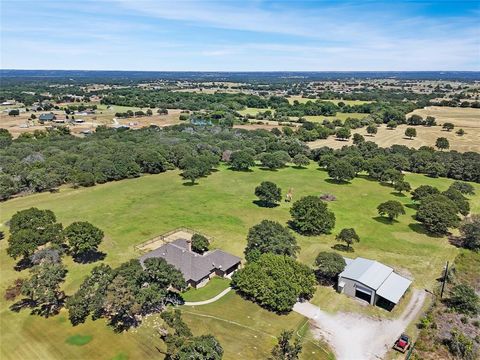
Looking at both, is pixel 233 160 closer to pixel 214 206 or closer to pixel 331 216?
pixel 214 206

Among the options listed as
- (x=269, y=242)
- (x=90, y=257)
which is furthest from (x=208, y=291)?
(x=90, y=257)

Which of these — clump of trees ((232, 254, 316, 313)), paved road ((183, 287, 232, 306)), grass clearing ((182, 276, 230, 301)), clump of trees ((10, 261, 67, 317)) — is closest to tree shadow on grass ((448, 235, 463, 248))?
clump of trees ((232, 254, 316, 313))

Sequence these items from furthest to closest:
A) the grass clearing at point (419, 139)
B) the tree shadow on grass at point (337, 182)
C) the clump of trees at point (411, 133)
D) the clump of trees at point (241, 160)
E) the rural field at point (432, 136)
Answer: the clump of trees at point (411, 133) < the rural field at point (432, 136) < the grass clearing at point (419, 139) < the clump of trees at point (241, 160) < the tree shadow on grass at point (337, 182)

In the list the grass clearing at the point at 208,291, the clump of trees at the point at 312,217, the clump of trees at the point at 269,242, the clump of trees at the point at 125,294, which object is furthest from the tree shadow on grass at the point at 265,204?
the clump of trees at the point at 125,294

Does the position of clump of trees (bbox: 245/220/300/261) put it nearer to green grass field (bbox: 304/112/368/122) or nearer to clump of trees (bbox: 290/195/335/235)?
clump of trees (bbox: 290/195/335/235)

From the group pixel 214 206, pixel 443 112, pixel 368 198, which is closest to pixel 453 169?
pixel 368 198

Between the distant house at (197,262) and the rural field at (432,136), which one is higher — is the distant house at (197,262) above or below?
above

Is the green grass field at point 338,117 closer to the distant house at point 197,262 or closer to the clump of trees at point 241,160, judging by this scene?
the clump of trees at point 241,160
